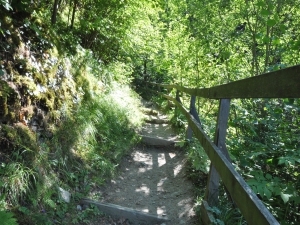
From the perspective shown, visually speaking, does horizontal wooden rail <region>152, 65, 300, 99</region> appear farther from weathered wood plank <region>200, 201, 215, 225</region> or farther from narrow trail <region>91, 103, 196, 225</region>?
narrow trail <region>91, 103, 196, 225</region>

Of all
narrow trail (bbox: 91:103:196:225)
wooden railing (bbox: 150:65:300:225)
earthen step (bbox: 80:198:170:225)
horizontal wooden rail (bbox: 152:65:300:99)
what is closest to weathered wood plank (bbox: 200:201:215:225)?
wooden railing (bbox: 150:65:300:225)

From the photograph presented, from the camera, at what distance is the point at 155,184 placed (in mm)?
4988

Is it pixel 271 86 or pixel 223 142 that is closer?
pixel 271 86

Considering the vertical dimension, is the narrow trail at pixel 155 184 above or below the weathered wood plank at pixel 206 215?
below

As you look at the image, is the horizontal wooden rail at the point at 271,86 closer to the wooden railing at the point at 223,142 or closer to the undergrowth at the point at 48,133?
the wooden railing at the point at 223,142

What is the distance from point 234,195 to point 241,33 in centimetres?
585

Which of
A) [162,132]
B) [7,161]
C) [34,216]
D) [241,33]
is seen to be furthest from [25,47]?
[241,33]

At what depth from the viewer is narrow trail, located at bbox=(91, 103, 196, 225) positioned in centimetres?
407

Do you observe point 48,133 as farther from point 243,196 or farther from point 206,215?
point 243,196

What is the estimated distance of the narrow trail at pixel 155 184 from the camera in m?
4.07

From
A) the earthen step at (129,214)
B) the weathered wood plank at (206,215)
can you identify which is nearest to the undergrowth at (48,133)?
the earthen step at (129,214)

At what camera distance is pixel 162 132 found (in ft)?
27.0

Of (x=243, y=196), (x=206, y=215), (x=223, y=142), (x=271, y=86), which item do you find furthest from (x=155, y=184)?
(x=271, y=86)

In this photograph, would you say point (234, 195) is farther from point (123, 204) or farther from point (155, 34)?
point (155, 34)
